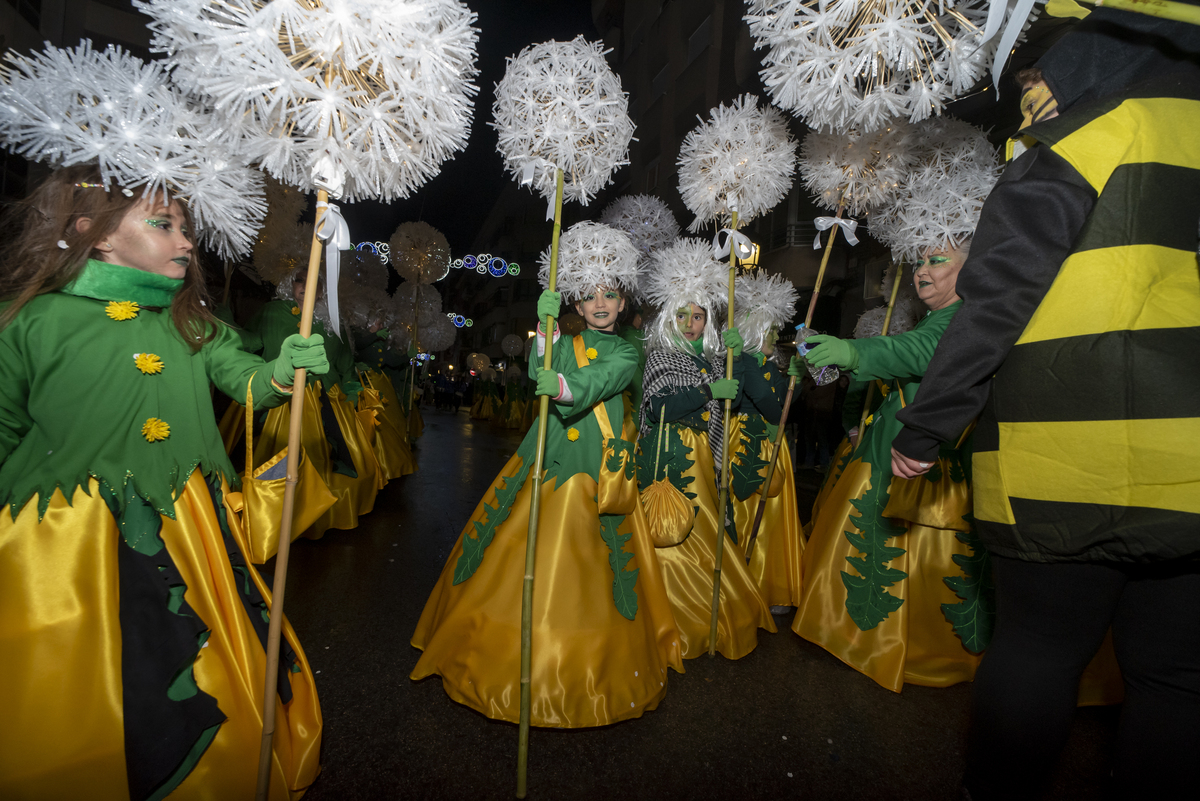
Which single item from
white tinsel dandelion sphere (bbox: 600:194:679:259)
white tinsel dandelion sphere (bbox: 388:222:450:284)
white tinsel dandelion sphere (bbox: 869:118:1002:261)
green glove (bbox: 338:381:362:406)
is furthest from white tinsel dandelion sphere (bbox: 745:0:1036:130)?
white tinsel dandelion sphere (bbox: 388:222:450:284)

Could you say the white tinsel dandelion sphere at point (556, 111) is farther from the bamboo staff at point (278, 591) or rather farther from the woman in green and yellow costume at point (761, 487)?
the woman in green and yellow costume at point (761, 487)

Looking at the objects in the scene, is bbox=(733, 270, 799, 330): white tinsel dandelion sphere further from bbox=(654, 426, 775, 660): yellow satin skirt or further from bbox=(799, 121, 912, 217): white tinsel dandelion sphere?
bbox=(654, 426, 775, 660): yellow satin skirt

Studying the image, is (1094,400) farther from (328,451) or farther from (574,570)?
(328,451)

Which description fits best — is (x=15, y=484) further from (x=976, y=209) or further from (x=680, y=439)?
(x=976, y=209)

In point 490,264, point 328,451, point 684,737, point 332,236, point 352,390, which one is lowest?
point 684,737

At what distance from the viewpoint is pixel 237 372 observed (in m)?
1.77

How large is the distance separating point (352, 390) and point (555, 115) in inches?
176

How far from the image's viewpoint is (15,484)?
1478 mm

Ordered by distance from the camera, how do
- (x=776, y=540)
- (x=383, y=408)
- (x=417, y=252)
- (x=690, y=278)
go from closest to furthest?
(x=690, y=278)
(x=776, y=540)
(x=383, y=408)
(x=417, y=252)

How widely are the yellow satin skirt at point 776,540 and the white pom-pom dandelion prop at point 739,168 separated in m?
0.82

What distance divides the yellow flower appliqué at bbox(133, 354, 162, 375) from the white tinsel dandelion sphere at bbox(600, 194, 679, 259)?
12.6ft

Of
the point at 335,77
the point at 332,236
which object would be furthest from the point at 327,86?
the point at 332,236

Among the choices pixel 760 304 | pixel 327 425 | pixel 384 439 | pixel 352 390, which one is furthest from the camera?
pixel 384 439

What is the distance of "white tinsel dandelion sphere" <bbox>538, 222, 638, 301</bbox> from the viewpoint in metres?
2.65
